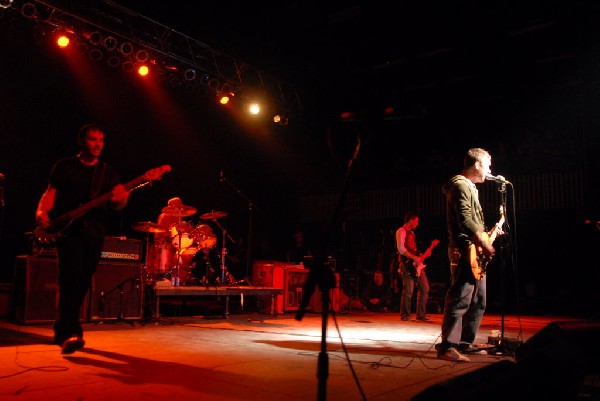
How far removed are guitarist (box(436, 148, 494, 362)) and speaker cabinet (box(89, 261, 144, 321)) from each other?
5.46m

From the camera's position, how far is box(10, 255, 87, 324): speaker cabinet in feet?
25.0

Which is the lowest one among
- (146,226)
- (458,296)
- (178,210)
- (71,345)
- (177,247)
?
(71,345)

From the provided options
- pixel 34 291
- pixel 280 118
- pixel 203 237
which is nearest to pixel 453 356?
pixel 34 291

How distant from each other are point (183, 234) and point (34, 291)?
3103 mm

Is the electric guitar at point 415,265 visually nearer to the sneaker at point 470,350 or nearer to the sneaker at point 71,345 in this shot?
the sneaker at point 470,350

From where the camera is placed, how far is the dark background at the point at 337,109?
394 inches

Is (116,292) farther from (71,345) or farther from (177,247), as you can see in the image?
(71,345)

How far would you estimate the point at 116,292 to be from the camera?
27.5 ft

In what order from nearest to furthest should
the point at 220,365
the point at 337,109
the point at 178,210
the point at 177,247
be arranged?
the point at 220,365
the point at 337,109
the point at 178,210
the point at 177,247

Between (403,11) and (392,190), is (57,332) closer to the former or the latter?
(403,11)

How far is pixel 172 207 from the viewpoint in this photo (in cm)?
1015

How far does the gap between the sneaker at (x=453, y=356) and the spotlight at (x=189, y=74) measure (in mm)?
8358

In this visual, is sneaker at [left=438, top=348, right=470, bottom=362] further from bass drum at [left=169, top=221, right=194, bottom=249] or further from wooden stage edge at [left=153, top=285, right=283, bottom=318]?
bass drum at [left=169, top=221, right=194, bottom=249]

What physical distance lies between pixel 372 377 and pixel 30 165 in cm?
887
